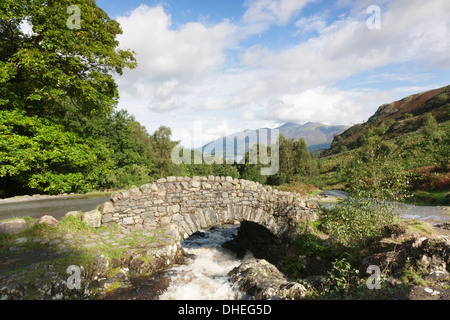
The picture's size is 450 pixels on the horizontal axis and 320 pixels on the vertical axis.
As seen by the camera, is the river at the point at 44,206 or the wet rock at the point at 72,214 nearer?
the wet rock at the point at 72,214

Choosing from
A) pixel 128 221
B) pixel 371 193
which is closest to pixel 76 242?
pixel 128 221

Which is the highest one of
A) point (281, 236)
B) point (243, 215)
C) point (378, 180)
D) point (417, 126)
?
point (417, 126)

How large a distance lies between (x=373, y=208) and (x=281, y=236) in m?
4.09

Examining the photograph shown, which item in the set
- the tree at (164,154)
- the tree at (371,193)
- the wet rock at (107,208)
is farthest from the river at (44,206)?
the tree at (164,154)

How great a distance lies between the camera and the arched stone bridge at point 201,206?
785 centimetres

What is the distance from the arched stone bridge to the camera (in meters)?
7.85

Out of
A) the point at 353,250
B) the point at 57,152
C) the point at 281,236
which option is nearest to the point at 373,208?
the point at 353,250

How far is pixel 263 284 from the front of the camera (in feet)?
18.0

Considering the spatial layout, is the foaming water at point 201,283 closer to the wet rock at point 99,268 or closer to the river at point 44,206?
the wet rock at point 99,268

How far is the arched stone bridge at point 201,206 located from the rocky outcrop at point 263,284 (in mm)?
2516

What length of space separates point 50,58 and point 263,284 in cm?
1239
